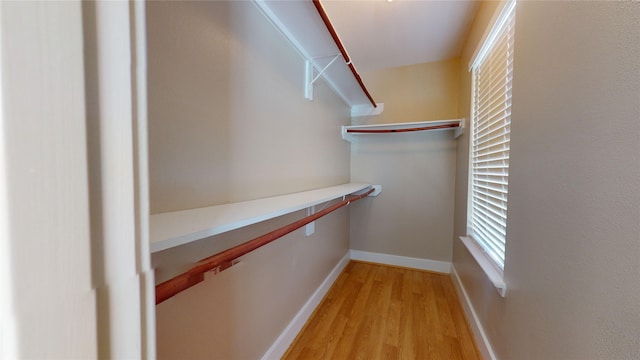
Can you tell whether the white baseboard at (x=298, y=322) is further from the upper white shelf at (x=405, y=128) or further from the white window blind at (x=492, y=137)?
the upper white shelf at (x=405, y=128)

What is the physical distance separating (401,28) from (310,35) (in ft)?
3.33

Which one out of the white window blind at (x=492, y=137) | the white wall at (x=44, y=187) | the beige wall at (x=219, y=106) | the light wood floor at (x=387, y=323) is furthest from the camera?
the light wood floor at (x=387, y=323)

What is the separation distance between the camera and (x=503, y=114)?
1.27 metres

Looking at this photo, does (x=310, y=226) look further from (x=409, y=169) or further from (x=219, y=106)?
(x=409, y=169)

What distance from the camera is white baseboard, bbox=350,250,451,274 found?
252cm

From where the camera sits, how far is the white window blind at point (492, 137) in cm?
122

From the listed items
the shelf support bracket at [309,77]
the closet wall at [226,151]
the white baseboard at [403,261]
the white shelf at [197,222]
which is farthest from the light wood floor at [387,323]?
the shelf support bracket at [309,77]

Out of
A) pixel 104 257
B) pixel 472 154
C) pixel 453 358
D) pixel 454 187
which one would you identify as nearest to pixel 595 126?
pixel 104 257

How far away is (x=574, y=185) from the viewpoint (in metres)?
0.69

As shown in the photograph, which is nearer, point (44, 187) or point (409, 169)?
point (44, 187)

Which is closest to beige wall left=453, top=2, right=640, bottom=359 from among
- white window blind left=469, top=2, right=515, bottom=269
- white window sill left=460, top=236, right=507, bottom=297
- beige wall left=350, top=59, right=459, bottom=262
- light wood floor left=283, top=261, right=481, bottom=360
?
white window sill left=460, top=236, right=507, bottom=297

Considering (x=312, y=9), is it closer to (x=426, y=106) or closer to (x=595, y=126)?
(x=595, y=126)

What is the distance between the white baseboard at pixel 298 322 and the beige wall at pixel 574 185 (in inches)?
44.4

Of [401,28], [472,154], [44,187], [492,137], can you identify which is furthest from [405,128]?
[44,187]
